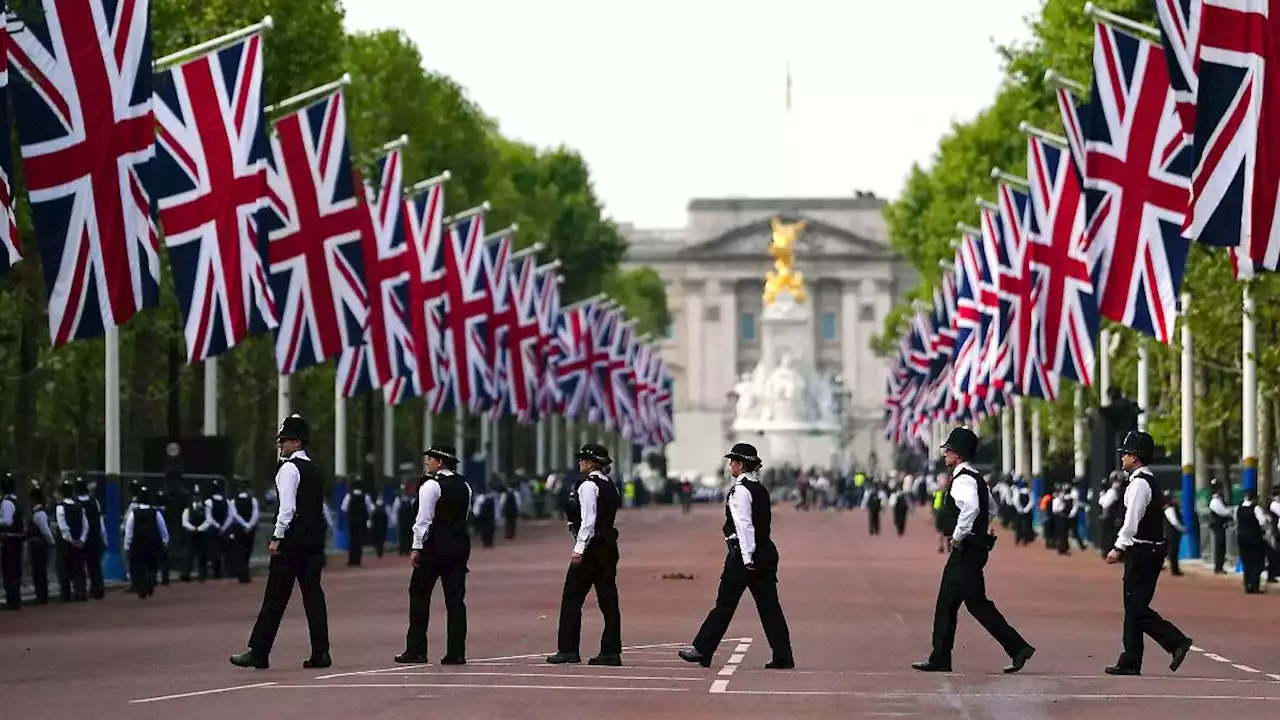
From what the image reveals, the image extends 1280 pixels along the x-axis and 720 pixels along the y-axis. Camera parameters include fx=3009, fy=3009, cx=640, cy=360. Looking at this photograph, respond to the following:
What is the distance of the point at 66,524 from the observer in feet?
122

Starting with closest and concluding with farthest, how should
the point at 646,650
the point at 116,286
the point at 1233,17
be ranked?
the point at 646,650 < the point at 1233,17 < the point at 116,286

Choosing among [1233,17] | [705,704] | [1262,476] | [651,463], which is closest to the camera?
[705,704]

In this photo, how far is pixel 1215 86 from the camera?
28.3 m

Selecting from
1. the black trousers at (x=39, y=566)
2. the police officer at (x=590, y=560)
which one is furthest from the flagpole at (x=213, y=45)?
the police officer at (x=590, y=560)

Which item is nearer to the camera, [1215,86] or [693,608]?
[1215,86]

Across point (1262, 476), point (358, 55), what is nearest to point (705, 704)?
point (1262, 476)

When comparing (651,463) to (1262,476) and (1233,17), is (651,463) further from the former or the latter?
(1233,17)

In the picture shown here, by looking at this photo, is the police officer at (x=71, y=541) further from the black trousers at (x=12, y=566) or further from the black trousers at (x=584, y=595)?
the black trousers at (x=584, y=595)

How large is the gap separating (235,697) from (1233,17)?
12.9 metres

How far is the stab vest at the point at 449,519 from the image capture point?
2353 centimetres

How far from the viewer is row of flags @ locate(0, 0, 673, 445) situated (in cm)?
3097

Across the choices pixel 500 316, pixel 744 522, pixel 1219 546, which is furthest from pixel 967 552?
pixel 500 316

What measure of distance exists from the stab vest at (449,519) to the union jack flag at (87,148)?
335 inches

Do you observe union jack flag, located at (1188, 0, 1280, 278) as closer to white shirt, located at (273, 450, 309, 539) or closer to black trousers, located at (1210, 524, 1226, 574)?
white shirt, located at (273, 450, 309, 539)
